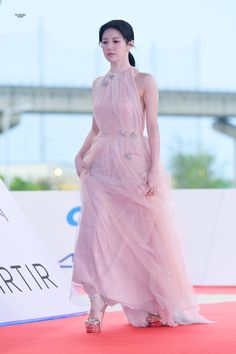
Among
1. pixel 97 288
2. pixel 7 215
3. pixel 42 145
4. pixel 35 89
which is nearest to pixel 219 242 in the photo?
pixel 7 215

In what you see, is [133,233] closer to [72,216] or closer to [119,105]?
[119,105]

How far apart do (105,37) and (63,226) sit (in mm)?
5918

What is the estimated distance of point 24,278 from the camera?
7559mm

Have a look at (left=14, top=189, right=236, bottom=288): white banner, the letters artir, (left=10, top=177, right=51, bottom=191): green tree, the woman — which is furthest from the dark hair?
(left=10, top=177, right=51, bottom=191): green tree

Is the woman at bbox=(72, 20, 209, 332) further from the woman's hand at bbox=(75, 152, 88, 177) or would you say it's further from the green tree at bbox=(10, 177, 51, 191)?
the green tree at bbox=(10, 177, 51, 191)

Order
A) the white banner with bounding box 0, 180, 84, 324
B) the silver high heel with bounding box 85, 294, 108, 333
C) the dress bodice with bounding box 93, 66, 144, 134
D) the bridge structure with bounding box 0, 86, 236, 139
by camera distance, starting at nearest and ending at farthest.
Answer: the silver high heel with bounding box 85, 294, 108, 333 → the dress bodice with bounding box 93, 66, 144, 134 → the white banner with bounding box 0, 180, 84, 324 → the bridge structure with bounding box 0, 86, 236, 139

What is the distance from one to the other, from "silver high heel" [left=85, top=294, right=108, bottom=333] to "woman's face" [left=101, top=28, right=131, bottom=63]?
4.80 feet

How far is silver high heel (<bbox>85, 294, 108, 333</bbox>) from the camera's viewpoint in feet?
21.9

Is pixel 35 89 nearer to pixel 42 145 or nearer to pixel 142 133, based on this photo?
pixel 42 145

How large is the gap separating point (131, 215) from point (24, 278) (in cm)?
100

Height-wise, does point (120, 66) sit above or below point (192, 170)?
above

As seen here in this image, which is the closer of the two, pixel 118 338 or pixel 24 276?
pixel 118 338

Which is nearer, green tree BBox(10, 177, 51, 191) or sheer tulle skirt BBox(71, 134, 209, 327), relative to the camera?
sheer tulle skirt BBox(71, 134, 209, 327)

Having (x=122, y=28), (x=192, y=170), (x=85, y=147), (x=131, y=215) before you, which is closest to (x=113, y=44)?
(x=122, y=28)
